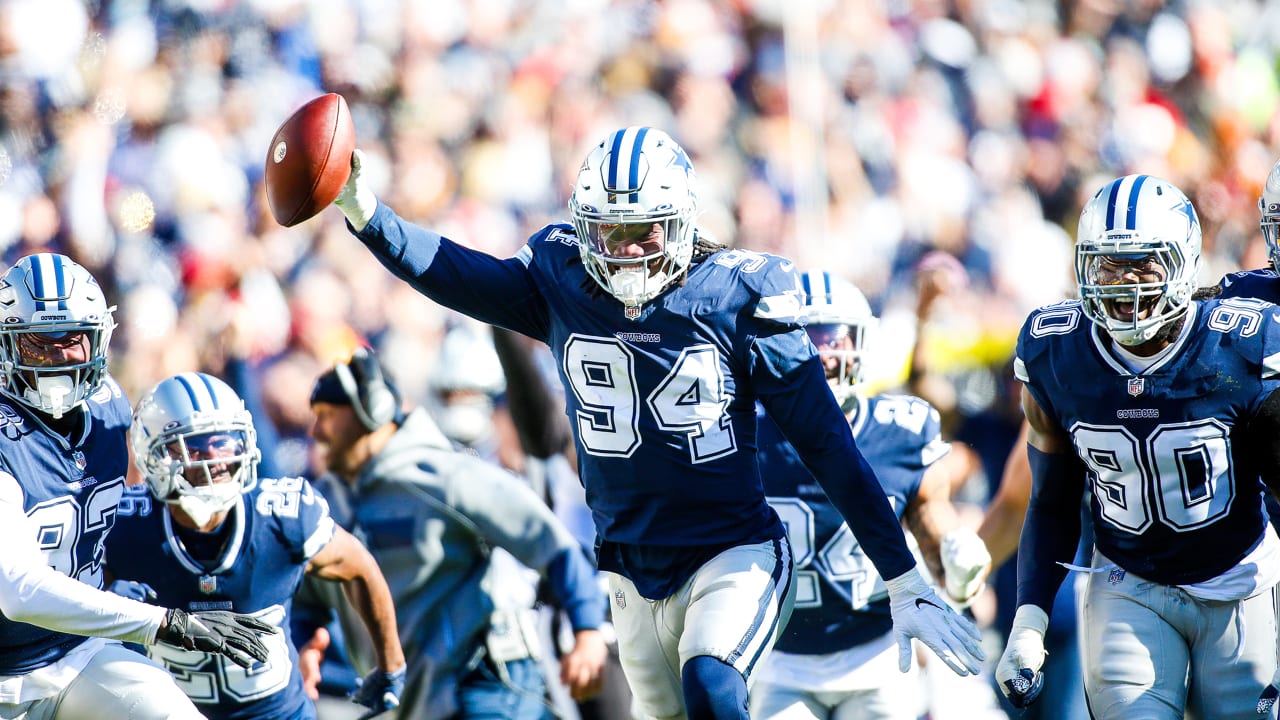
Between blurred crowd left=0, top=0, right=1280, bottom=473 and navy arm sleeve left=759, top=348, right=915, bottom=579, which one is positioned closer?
navy arm sleeve left=759, top=348, right=915, bottom=579

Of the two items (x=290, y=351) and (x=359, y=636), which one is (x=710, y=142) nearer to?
(x=290, y=351)

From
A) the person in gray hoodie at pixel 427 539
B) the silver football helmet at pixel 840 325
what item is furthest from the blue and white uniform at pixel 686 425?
the person in gray hoodie at pixel 427 539

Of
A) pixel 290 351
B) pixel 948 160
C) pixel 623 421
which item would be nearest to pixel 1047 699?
pixel 623 421

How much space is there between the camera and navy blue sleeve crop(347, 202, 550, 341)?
153 inches

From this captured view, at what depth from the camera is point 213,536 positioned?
15.0 ft

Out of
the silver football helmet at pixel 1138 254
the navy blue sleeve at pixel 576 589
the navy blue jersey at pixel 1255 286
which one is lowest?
the navy blue sleeve at pixel 576 589

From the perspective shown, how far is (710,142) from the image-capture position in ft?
30.8

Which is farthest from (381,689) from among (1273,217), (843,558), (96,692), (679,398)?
(1273,217)

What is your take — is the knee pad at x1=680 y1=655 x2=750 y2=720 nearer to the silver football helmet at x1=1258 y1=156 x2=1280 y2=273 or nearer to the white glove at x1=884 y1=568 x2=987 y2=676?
the white glove at x1=884 y1=568 x2=987 y2=676

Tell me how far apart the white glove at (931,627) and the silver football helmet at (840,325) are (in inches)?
41.5

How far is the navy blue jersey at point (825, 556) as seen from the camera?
187 inches

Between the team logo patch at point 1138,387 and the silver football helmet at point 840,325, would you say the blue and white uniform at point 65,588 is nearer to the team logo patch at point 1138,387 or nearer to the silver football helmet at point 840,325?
the silver football helmet at point 840,325

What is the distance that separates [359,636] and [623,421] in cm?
225

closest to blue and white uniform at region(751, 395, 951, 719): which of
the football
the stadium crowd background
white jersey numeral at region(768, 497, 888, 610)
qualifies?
white jersey numeral at region(768, 497, 888, 610)
